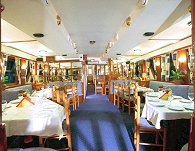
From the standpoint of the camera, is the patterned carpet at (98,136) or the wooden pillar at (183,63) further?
the wooden pillar at (183,63)

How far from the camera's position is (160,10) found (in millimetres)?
2604

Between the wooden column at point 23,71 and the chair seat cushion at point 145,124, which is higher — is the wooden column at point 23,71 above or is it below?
above

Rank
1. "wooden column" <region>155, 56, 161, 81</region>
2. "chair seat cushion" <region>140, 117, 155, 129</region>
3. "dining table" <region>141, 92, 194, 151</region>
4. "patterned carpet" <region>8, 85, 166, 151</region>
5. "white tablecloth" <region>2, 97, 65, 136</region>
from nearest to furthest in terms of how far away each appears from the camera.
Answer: "white tablecloth" <region>2, 97, 65, 136</region> < "dining table" <region>141, 92, 194, 151</region> < "chair seat cushion" <region>140, 117, 155, 129</region> < "patterned carpet" <region>8, 85, 166, 151</region> < "wooden column" <region>155, 56, 161, 81</region>

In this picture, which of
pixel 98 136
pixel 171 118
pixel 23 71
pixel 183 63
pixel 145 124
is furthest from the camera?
pixel 23 71

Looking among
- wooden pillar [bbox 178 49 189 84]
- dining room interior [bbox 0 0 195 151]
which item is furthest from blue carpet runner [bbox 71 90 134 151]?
wooden pillar [bbox 178 49 189 84]

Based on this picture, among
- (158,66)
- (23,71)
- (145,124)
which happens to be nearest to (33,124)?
(145,124)

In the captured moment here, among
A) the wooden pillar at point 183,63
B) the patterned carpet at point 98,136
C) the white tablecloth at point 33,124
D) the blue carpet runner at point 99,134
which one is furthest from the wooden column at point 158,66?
the white tablecloth at point 33,124

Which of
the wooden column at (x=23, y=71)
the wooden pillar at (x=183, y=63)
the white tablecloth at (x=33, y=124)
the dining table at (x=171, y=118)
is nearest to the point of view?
the white tablecloth at (x=33, y=124)

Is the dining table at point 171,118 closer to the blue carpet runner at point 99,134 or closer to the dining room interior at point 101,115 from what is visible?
the dining room interior at point 101,115

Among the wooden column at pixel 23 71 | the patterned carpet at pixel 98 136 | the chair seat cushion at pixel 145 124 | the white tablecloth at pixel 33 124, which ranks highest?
the wooden column at pixel 23 71

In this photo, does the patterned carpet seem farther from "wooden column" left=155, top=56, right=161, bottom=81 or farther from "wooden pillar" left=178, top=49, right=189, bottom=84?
"wooden column" left=155, top=56, right=161, bottom=81

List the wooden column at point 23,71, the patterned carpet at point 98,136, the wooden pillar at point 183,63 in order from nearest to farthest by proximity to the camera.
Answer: the patterned carpet at point 98,136
the wooden pillar at point 183,63
the wooden column at point 23,71

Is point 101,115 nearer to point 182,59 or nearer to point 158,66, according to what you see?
point 182,59

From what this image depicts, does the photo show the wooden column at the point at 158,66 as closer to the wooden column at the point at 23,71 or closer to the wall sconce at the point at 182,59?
the wall sconce at the point at 182,59
